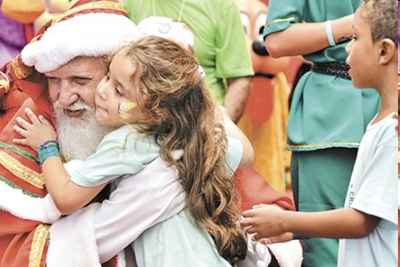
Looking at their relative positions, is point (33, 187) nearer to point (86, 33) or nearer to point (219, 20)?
point (86, 33)

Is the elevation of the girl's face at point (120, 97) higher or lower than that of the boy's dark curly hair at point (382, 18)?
lower

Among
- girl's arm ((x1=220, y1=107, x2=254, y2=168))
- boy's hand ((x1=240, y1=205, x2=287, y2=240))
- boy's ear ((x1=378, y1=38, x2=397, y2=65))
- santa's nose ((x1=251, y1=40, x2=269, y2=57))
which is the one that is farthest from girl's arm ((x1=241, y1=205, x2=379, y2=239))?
santa's nose ((x1=251, y1=40, x2=269, y2=57))

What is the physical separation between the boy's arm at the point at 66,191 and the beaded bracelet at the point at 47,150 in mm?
43

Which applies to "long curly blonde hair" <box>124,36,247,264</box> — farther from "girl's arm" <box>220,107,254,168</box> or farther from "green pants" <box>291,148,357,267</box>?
"green pants" <box>291,148,357,267</box>

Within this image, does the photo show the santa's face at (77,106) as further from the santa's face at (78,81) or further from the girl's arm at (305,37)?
the girl's arm at (305,37)

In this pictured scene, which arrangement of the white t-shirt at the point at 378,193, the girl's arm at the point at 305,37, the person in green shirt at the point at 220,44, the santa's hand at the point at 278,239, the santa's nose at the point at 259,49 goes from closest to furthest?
1. the white t-shirt at the point at 378,193
2. the santa's hand at the point at 278,239
3. the girl's arm at the point at 305,37
4. the person in green shirt at the point at 220,44
5. the santa's nose at the point at 259,49

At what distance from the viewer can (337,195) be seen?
168 centimetres

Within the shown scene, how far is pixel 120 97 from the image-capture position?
1433 mm

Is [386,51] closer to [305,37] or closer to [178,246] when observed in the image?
[305,37]

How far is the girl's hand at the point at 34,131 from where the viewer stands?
4.97 ft

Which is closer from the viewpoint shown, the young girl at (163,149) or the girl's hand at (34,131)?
the young girl at (163,149)

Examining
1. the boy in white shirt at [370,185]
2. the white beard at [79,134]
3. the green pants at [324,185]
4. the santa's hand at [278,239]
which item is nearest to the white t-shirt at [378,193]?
the boy in white shirt at [370,185]

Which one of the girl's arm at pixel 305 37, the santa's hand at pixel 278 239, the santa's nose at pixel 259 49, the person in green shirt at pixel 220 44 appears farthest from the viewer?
the santa's nose at pixel 259 49

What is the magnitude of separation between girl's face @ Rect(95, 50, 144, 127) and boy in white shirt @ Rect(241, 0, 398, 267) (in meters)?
0.25
